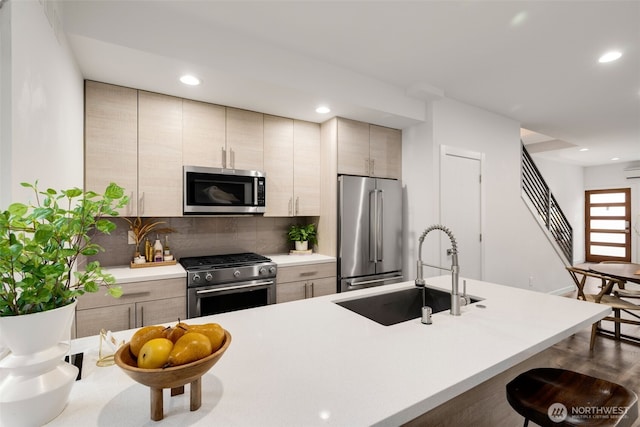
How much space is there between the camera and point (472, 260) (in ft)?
11.8

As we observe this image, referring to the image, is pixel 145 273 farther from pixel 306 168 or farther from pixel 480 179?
pixel 480 179

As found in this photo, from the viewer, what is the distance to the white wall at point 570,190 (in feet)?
23.8

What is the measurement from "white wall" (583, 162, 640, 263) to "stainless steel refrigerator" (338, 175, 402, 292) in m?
7.50

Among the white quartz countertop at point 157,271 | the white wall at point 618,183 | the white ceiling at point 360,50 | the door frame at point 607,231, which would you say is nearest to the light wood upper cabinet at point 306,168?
the white ceiling at point 360,50

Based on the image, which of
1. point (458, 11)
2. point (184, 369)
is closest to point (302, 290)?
point (184, 369)

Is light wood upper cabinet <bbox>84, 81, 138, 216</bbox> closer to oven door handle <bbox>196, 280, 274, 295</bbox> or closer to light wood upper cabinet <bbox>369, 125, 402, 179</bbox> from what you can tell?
oven door handle <bbox>196, 280, 274, 295</bbox>

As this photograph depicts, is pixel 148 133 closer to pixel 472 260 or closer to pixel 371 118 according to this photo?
pixel 371 118

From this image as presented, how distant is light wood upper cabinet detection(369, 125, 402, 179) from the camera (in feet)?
11.2

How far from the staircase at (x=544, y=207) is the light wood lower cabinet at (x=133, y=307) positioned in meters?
4.46

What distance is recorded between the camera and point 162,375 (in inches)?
26.2

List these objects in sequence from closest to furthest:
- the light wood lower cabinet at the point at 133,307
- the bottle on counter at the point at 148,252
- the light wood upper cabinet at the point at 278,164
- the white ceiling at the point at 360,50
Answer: the white ceiling at the point at 360,50 → the light wood lower cabinet at the point at 133,307 → the bottle on counter at the point at 148,252 → the light wood upper cabinet at the point at 278,164

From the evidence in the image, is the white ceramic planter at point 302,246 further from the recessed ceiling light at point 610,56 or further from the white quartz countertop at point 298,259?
the recessed ceiling light at point 610,56

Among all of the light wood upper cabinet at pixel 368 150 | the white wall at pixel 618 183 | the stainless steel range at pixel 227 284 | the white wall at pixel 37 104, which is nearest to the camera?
the white wall at pixel 37 104

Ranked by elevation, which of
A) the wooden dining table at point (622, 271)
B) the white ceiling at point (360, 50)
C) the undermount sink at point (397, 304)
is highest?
the white ceiling at point (360, 50)
